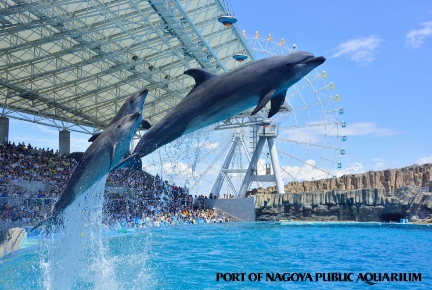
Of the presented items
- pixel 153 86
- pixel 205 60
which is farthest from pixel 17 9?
pixel 153 86

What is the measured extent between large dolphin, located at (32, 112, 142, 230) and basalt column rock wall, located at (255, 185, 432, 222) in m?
21.6

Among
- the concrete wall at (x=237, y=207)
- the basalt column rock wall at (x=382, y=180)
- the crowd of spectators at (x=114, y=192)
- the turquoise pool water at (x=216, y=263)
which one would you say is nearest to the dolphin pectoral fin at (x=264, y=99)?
the turquoise pool water at (x=216, y=263)

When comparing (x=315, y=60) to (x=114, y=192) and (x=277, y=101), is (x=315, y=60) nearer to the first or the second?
(x=277, y=101)

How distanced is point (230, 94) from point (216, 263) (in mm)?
6732

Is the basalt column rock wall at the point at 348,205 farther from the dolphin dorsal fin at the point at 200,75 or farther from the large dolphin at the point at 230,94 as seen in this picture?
the dolphin dorsal fin at the point at 200,75

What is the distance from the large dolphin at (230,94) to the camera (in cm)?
446

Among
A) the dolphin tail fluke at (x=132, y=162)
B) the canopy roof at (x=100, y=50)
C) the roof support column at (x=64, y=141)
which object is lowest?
the dolphin tail fluke at (x=132, y=162)

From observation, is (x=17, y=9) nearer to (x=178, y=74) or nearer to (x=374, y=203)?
(x=178, y=74)

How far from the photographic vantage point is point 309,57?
14.9 ft

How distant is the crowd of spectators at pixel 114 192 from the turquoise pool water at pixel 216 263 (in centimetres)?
354

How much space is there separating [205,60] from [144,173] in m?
13.4

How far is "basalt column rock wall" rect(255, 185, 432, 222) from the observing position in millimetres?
24016

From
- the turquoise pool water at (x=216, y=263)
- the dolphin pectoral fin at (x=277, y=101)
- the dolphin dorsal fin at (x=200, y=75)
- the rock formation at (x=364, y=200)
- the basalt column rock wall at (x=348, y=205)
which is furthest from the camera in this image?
the rock formation at (x=364, y=200)

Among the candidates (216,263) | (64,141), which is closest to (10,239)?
(216,263)
